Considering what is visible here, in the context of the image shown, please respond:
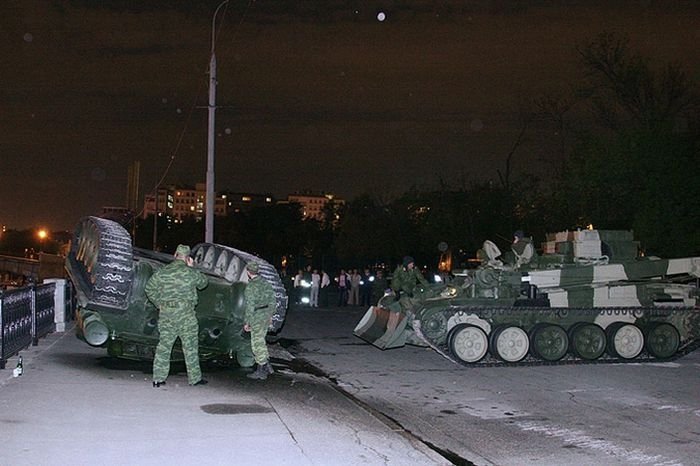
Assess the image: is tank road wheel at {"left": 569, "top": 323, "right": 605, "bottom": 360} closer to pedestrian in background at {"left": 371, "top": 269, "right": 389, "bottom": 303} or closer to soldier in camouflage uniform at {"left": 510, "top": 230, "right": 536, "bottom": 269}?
soldier in camouflage uniform at {"left": 510, "top": 230, "right": 536, "bottom": 269}

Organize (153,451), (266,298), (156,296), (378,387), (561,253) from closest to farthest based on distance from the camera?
(153,451)
(156,296)
(266,298)
(378,387)
(561,253)

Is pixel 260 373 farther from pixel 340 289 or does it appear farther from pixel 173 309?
pixel 340 289

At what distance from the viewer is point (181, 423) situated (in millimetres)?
8312

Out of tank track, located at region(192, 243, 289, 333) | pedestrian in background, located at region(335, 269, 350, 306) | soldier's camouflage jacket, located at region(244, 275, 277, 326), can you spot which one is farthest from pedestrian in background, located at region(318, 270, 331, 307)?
soldier's camouflage jacket, located at region(244, 275, 277, 326)

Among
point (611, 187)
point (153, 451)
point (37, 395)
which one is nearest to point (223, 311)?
point (37, 395)

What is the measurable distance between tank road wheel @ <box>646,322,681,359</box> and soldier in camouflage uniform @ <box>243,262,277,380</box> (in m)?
8.21

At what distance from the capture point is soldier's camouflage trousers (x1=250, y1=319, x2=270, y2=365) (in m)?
11.4

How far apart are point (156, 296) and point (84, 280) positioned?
2.63 metres

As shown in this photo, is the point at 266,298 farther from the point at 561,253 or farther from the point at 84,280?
the point at 561,253

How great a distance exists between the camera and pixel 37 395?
9.35 meters

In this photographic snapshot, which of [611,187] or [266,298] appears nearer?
[266,298]

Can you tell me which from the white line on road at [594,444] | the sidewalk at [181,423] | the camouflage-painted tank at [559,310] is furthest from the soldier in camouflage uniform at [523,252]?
the white line on road at [594,444]

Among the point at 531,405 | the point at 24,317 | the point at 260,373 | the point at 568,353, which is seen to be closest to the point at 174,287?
the point at 260,373

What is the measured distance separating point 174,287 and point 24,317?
3.79 m
